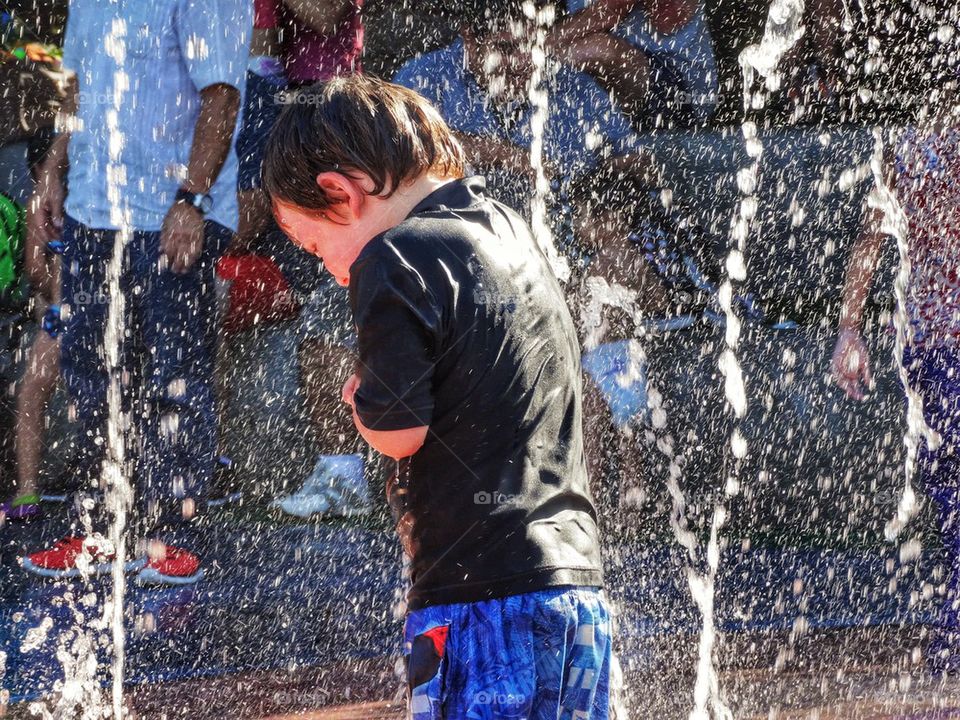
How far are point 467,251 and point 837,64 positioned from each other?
3.97m

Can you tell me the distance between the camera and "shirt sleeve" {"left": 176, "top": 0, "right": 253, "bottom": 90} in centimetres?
376

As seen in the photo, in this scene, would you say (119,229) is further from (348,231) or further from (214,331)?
(348,231)

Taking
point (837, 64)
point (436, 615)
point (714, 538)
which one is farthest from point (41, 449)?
point (837, 64)

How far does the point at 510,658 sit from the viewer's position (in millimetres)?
1220

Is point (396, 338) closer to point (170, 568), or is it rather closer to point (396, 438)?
point (396, 438)

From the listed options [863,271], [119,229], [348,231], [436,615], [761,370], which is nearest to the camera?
[436,615]

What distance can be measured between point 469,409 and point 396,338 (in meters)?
0.13

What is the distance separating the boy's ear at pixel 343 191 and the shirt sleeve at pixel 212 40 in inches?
104

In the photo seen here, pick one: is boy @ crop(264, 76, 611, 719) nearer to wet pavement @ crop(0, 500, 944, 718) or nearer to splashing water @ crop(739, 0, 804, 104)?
wet pavement @ crop(0, 500, 944, 718)

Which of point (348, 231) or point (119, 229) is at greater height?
point (119, 229)

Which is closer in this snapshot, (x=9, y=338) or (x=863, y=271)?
(x=9, y=338)

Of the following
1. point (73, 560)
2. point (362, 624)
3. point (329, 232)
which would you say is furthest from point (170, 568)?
point (329, 232)

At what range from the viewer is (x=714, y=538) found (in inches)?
176

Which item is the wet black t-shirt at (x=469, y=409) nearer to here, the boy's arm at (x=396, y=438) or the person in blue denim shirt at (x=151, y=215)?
the boy's arm at (x=396, y=438)
